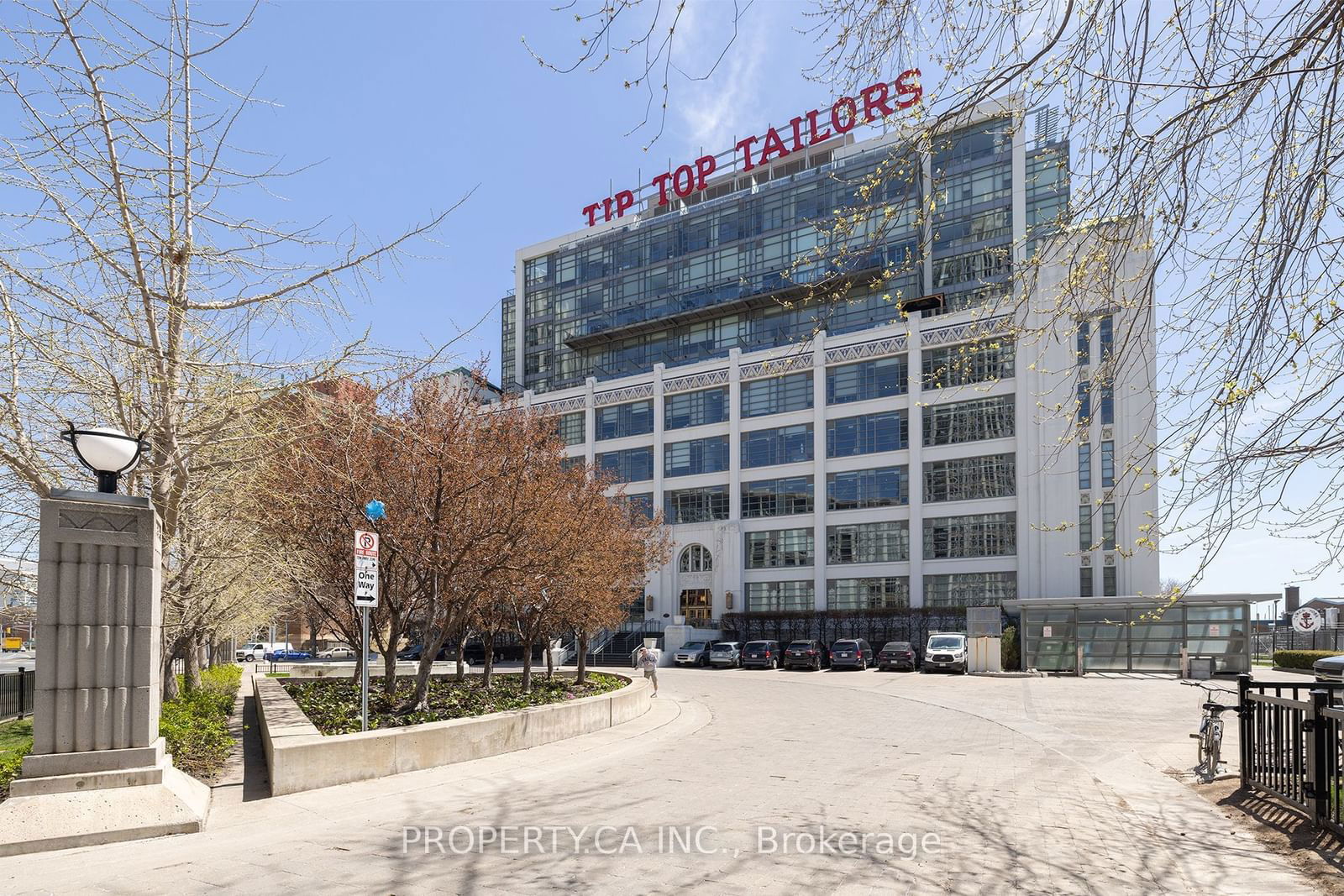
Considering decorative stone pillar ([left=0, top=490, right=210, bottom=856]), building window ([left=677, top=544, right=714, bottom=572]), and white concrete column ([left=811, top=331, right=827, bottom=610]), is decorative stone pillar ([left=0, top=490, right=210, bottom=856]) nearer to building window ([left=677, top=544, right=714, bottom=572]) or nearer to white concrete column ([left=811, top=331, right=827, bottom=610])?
white concrete column ([left=811, top=331, right=827, bottom=610])

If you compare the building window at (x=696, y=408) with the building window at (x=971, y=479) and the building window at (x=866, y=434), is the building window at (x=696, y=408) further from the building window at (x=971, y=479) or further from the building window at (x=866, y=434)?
the building window at (x=971, y=479)

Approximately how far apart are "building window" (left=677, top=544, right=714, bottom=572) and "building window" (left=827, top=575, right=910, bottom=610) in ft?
27.9

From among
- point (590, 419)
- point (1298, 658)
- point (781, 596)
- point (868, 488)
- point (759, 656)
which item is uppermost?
point (590, 419)

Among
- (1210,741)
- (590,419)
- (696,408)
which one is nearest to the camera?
(1210,741)

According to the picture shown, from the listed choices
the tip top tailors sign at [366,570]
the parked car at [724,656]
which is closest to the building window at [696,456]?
the parked car at [724,656]

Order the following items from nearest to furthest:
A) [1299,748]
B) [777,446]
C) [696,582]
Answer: [1299,748], [777,446], [696,582]

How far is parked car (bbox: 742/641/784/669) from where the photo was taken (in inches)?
1721

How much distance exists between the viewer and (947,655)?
3853 centimetres

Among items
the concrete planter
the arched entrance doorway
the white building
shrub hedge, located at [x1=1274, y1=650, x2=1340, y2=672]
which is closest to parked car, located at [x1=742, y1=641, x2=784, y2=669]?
the white building

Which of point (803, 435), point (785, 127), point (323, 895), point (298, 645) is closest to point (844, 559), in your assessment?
point (803, 435)

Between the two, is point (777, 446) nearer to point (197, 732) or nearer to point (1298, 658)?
point (1298, 658)

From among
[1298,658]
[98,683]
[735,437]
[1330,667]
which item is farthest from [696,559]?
[98,683]

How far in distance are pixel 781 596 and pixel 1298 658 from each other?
1068 inches

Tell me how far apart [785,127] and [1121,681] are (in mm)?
45655
